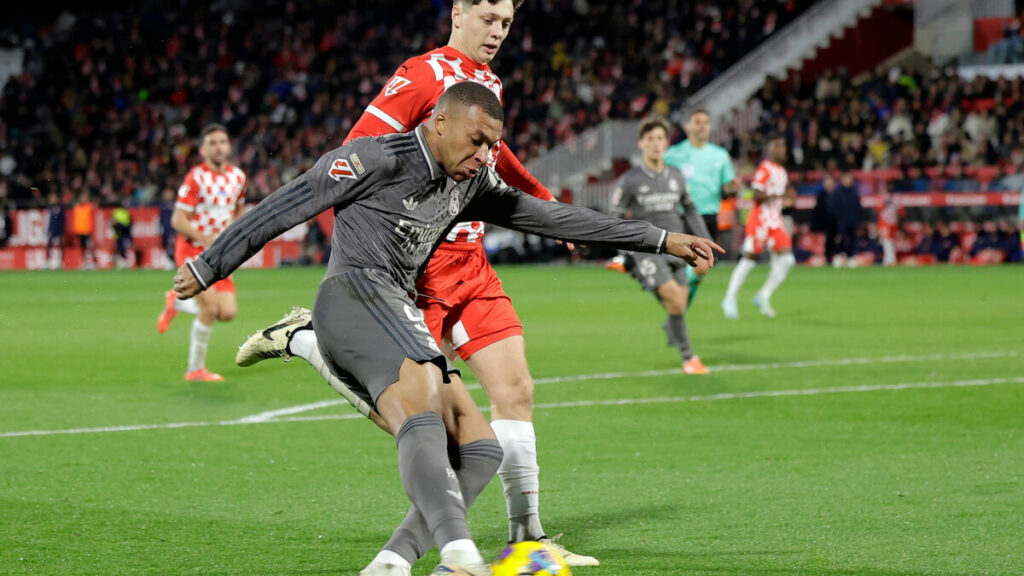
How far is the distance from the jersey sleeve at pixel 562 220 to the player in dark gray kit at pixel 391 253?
0.68 feet

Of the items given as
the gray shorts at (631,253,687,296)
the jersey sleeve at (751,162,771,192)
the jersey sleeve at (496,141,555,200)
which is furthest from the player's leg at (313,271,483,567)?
the jersey sleeve at (751,162,771,192)

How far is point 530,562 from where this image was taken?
4293 millimetres

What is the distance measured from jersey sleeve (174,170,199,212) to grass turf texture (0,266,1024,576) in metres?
1.47

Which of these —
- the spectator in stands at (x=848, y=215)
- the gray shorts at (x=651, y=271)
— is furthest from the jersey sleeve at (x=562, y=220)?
the spectator in stands at (x=848, y=215)

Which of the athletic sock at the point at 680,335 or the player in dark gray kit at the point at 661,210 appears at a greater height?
the player in dark gray kit at the point at 661,210

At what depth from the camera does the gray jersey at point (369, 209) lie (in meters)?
4.50

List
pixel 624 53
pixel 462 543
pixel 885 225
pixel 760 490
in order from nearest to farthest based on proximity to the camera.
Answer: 1. pixel 462 543
2. pixel 760 490
3. pixel 885 225
4. pixel 624 53

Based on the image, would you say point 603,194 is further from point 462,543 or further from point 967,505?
point 462,543

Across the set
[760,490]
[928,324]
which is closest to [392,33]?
[928,324]

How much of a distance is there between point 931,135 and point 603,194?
24.4 feet

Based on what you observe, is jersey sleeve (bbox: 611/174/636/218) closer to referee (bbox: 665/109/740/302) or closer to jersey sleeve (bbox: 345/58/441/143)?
referee (bbox: 665/109/740/302)

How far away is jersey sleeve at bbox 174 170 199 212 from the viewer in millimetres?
12031

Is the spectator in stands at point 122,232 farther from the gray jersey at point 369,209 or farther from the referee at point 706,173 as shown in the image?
the gray jersey at point 369,209

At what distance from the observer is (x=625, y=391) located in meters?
10.6
